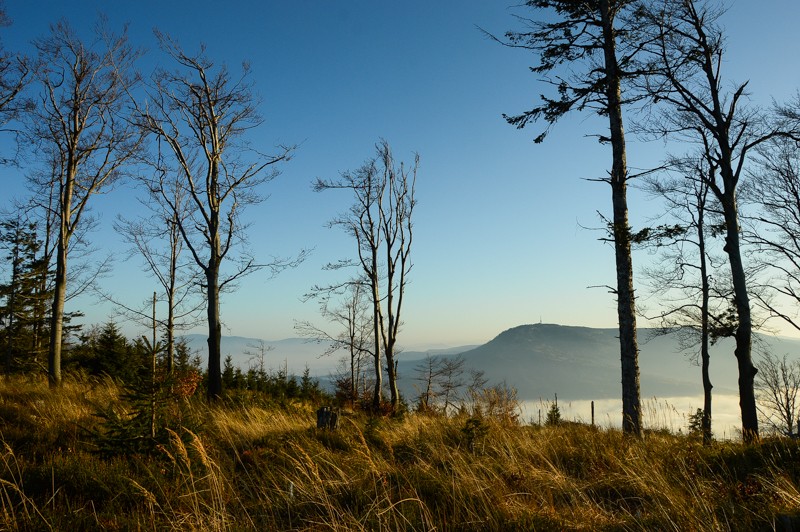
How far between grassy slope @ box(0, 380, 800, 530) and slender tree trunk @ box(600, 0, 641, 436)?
0.76 m

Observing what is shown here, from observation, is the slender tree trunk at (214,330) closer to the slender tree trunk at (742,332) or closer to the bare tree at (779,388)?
the slender tree trunk at (742,332)

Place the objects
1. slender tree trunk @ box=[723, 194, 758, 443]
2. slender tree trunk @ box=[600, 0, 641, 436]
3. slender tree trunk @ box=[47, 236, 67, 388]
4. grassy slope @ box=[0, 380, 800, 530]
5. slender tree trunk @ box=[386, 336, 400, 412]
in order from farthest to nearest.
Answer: slender tree trunk @ box=[386, 336, 400, 412] → slender tree trunk @ box=[47, 236, 67, 388] → slender tree trunk @ box=[723, 194, 758, 443] → slender tree trunk @ box=[600, 0, 641, 436] → grassy slope @ box=[0, 380, 800, 530]

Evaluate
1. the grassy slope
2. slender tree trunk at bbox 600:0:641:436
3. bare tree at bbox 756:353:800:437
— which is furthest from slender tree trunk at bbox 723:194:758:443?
bare tree at bbox 756:353:800:437

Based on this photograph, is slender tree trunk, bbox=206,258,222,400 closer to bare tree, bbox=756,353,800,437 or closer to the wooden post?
the wooden post

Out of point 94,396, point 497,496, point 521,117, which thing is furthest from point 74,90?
point 497,496

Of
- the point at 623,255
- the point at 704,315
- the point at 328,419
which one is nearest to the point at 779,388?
the point at 704,315

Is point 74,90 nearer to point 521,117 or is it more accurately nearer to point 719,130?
point 521,117

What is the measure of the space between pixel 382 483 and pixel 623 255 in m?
6.19

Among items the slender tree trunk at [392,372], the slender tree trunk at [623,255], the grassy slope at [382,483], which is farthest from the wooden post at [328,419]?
the slender tree trunk at [392,372]

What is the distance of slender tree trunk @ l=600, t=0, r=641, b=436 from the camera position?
7.65 meters

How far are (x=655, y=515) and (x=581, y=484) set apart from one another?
4.06 feet

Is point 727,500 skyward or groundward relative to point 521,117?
groundward

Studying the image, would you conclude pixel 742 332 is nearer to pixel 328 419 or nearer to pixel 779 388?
pixel 328 419

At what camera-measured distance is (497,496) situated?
3678mm
